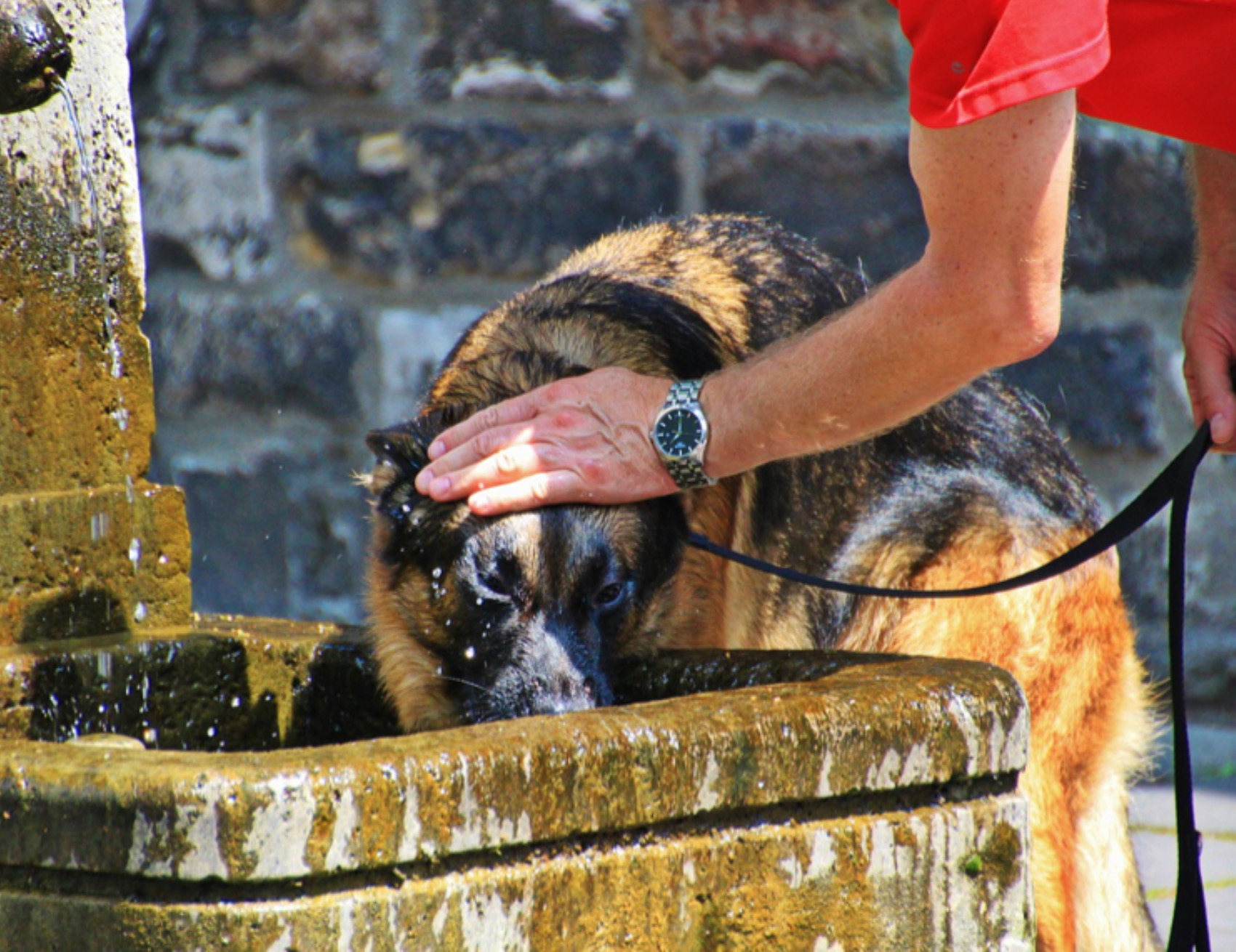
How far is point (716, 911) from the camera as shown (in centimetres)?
195

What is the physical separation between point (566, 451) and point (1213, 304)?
4.07 ft

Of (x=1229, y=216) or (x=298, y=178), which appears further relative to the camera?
(x=298, y=178)

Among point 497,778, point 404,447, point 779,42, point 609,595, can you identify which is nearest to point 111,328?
point 404,447

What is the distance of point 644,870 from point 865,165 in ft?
11.8

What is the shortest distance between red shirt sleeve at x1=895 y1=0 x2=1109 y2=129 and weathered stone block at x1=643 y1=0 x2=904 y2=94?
3060mm

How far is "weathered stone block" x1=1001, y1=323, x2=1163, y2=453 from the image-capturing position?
5.09m

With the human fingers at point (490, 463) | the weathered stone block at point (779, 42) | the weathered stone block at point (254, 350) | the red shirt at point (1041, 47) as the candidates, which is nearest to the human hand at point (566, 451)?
the human fingers at point (490, 463)

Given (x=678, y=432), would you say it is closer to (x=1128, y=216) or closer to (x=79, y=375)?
(x=79, y=375)

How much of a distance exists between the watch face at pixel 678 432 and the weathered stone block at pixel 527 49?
2.54 m

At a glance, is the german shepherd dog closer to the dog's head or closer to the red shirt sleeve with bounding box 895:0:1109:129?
the dog's head

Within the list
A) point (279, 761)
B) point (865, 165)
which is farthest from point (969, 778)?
point (865, 165)

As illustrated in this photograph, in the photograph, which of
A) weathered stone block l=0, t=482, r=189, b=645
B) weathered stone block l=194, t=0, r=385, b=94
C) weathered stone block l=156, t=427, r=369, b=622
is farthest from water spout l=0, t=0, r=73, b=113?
weathered stone block l=156, t=427, r=369, b=622

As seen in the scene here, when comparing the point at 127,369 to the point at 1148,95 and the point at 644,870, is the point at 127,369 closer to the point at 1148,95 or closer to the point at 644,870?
the point at 644,870

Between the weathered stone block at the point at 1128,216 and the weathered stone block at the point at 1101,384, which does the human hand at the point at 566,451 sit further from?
the weathered stone block at the point at 1128,216
